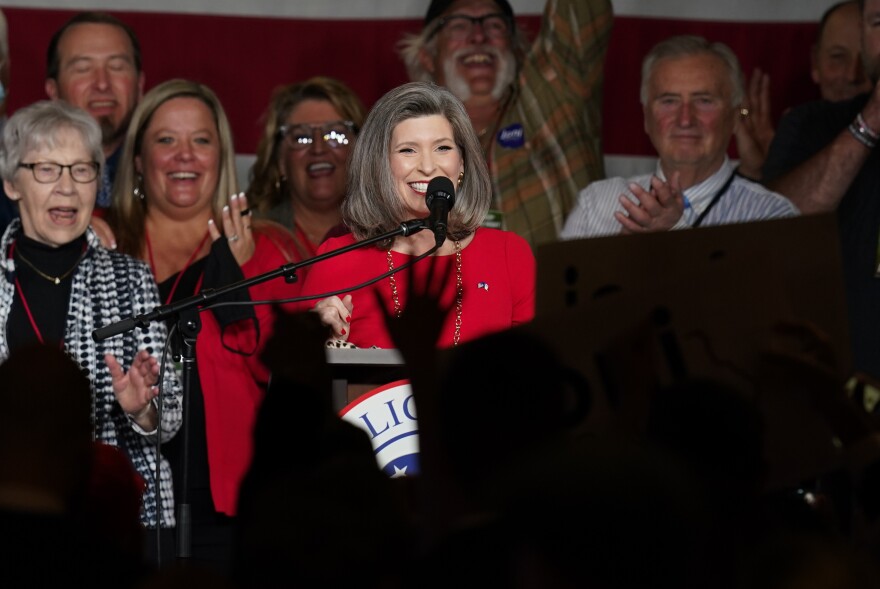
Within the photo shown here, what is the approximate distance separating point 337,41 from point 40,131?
5.67ft

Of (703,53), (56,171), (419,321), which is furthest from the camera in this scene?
(703,53)

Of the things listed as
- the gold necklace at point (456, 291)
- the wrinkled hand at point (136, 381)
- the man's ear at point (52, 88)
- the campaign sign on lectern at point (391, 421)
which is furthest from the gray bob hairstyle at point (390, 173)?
the man's ear at point (52, 88)

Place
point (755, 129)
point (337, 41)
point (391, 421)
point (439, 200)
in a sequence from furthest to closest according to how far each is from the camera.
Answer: point (337, 41) → point (755, 129) → point (439, 200) → point (391, 421)

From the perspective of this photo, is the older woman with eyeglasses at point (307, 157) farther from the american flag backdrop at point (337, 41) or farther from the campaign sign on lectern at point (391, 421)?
the campaign sign on lectern at point (391, 421)

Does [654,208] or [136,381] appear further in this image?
[654,208]

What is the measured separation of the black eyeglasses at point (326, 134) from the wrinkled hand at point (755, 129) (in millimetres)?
1418

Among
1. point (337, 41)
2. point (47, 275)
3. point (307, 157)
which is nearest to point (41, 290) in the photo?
point (47, 275)

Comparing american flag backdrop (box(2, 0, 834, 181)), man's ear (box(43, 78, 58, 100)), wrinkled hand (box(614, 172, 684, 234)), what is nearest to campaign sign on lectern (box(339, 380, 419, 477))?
wrinkled hand (box(614, 172, 684, 234))

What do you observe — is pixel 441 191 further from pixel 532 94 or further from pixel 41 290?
pixel 532 94

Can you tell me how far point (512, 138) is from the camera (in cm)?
458

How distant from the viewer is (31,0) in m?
5.35

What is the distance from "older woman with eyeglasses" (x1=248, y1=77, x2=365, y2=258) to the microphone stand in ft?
5.27

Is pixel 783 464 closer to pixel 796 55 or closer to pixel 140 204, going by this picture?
pixel 140 204

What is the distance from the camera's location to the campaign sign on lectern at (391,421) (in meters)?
2.59
